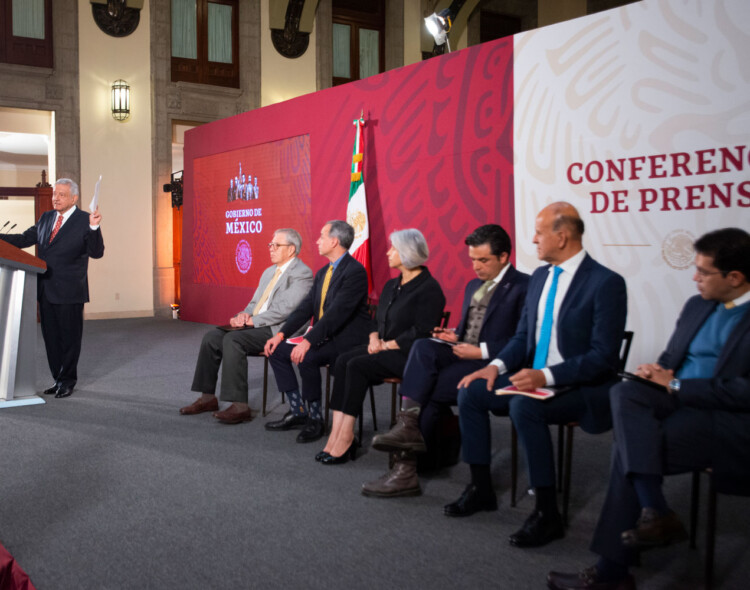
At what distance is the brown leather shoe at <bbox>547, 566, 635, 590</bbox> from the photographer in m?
1.99

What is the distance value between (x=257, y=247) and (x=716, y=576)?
7199mm

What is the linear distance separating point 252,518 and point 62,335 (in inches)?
118

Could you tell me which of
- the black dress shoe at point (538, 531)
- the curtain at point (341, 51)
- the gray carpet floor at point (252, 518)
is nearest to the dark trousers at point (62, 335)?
the gray carpet floor at point (252, 518)

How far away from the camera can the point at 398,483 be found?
2916mm

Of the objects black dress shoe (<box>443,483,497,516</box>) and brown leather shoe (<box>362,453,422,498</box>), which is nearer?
black dress shoe (<box>443,483,497,516</box>)

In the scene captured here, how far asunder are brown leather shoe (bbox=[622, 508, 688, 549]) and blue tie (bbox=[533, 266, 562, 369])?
0.84 meters

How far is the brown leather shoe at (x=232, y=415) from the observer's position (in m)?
4.15

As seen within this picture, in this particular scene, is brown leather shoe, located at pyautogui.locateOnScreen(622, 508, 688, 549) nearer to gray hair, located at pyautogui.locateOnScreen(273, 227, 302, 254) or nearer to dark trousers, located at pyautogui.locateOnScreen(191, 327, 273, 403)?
dark trousers, located at pyautogui.locateOnScreen(191, 327, 273, 403)

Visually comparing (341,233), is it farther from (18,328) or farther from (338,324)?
(18,328)

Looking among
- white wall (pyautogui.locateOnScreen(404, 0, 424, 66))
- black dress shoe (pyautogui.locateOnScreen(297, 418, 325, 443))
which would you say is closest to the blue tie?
black dress shoe (pyautogui.locateOnScreen(297, 418, 325, 443))

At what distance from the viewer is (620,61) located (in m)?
4.70

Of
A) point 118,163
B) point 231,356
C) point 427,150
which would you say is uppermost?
point 118,163

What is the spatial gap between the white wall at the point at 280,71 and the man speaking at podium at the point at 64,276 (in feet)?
22.6

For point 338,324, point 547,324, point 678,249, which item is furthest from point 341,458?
point 678,249
